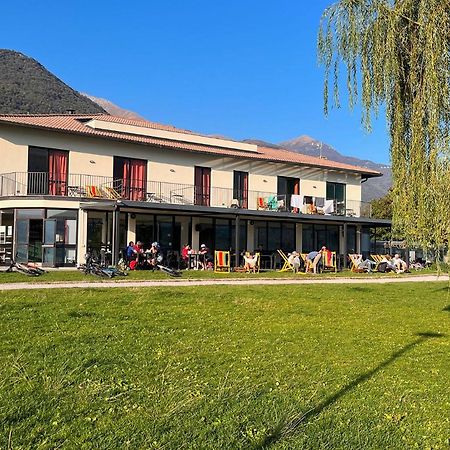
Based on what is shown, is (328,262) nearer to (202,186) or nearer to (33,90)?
(202,186)

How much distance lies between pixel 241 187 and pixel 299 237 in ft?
14.5

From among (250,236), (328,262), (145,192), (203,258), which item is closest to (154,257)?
(203,258)

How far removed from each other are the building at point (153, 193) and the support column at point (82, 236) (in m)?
0.04

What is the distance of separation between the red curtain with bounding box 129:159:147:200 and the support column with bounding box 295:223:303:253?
8.94 m

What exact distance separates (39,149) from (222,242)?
9.34m

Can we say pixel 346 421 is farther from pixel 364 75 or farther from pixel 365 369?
pixel 364 75

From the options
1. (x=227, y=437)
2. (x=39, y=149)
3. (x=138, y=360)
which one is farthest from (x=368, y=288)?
(x=39, y=149)

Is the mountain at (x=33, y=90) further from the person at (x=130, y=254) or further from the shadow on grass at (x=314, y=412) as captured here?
the shadow on grass at (x=314, y=412)

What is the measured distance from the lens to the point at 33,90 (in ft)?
254

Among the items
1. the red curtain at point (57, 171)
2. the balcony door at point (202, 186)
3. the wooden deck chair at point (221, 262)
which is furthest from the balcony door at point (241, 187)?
the red curtain at point (57, 171)

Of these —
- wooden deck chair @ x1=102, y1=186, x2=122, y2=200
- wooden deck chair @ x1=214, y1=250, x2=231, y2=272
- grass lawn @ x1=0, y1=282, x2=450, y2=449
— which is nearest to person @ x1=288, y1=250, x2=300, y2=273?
wooden deck chair @ x1=214, y1=250, x2=231, y2=272

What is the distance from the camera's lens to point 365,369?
6113 millimetres

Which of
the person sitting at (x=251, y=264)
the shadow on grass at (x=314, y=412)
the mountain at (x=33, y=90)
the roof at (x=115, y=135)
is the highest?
the mountain at (x=33, y=90)

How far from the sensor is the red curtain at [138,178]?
23.7 m
